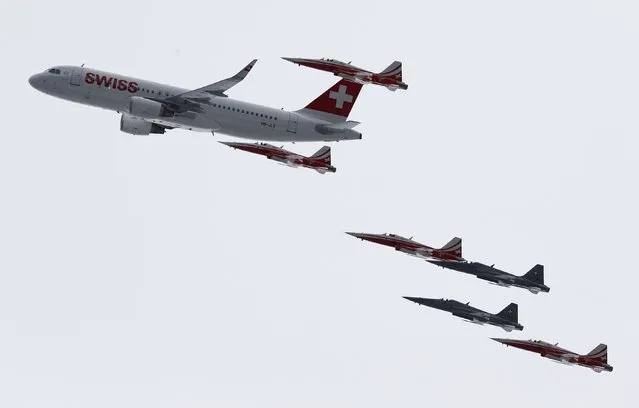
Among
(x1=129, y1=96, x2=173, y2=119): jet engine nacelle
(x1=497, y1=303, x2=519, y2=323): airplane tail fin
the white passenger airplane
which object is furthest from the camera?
(x1=497, y1=303, x2=519, y2=323): airplane tail fin

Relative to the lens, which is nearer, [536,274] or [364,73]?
[364,73]

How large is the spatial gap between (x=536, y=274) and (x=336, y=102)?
34.1 meters

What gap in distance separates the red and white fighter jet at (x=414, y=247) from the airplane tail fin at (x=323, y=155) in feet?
33.6

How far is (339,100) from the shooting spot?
144 metres

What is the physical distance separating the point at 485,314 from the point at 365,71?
39273mm

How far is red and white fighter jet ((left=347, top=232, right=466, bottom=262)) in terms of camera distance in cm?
14688

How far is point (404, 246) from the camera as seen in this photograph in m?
148

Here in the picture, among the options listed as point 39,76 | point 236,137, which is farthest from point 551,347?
point 39,76

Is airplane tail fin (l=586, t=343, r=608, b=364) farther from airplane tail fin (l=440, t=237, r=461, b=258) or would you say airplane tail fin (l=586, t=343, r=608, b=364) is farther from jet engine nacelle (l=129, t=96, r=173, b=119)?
jet engine nacelle (l=129, t=96, r=173, b=119)

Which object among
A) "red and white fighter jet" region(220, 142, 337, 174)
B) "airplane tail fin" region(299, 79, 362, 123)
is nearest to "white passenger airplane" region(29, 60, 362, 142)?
"red and white fighter jet" region(220, 142, 337, 174)

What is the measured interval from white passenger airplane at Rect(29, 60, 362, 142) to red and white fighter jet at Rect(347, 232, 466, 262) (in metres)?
15.5

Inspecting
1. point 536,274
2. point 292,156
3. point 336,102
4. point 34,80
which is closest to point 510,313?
point 536,274

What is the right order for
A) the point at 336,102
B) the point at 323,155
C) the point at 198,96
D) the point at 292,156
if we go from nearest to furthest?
the point at 198,96 → the point at 292,156 → the point at 323,155 → the point at 336,102

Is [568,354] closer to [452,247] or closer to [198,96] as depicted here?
[452,247]
